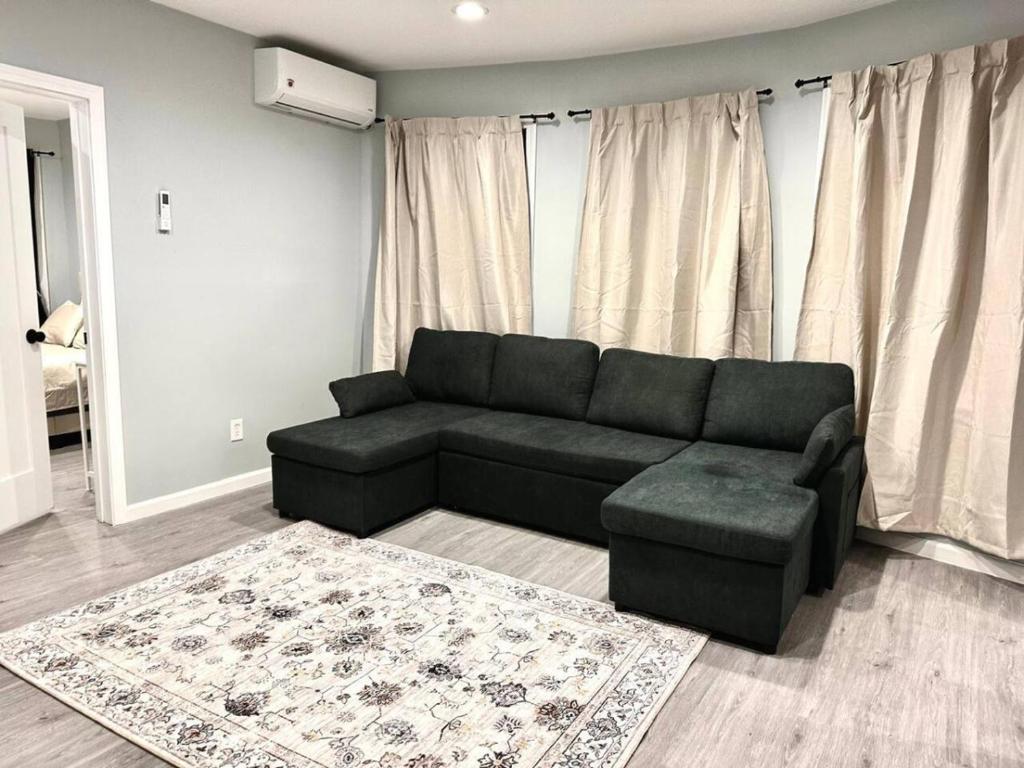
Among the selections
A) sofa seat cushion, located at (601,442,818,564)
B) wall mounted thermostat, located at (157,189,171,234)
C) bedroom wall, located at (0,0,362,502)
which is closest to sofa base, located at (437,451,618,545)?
sofa seat cushion, located at (601,442,818,564)

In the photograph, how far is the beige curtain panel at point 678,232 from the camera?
371 cm

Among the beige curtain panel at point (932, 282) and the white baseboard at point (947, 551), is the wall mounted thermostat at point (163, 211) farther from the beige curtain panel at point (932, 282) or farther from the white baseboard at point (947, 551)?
the white baseboard at point (947, 551)

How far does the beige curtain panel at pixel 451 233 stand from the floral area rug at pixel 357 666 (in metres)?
1.99

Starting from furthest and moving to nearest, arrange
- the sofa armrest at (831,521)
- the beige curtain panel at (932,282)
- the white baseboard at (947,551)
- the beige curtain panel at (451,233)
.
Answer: the beige curtain panel at (451,233) < the white baseboard at (947,551) < the beige curtain panel at (932,282) < the sofa armrest at (831,521)

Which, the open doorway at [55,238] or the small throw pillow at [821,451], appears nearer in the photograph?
the small throw pillow at [821,451]

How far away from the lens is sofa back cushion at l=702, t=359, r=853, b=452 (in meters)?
3.33

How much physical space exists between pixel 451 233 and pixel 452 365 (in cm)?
89

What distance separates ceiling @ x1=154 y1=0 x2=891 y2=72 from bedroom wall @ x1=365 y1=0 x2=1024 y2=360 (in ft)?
0.32

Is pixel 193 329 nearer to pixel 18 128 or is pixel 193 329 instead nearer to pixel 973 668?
pixel 18 128

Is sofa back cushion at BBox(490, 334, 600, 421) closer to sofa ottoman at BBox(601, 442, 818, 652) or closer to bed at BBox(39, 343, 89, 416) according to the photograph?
sofa ottoman at BBox(601, 442, 818, 652)

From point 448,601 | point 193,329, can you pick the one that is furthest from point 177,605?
point 193,329

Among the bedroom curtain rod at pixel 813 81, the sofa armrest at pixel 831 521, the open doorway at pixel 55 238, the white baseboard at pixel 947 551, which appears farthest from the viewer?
the open doorway at pixel 55 238

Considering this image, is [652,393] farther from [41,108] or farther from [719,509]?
[41,108]

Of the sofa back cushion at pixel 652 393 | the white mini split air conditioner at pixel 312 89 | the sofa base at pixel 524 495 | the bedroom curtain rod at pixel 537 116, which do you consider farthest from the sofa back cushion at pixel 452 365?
the white mini split air conditioner at pixel 312 89
